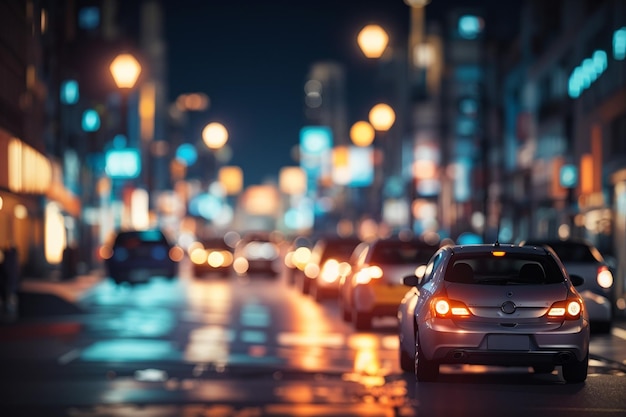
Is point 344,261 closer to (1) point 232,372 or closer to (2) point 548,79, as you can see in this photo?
(1) point 232,372

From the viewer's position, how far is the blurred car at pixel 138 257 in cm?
4688

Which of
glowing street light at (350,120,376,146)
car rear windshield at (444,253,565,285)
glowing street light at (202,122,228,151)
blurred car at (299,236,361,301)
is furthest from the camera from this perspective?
glowing street light at (350,120,376,146)

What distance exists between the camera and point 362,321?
25.4 m

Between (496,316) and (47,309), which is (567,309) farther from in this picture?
(47,309)

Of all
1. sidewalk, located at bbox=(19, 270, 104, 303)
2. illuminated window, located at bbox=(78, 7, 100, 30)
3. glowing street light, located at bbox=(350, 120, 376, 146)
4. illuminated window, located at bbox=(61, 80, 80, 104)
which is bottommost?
sidewalk, located at bbox=(19, 270, 104, 303)

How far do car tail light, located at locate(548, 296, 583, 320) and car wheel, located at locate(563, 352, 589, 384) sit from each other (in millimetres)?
475

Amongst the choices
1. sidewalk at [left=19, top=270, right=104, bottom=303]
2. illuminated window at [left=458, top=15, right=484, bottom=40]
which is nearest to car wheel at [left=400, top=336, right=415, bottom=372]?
sidewalk at [left=19, top=270, right=104, bottom=303]

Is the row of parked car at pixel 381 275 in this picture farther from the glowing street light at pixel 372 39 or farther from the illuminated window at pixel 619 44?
the illuminated window at pixel 619 44

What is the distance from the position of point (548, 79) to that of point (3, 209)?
39.8 meters

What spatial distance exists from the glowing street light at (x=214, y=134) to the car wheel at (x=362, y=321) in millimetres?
65492

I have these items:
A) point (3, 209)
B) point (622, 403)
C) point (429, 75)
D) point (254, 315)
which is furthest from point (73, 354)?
point (429, 75)

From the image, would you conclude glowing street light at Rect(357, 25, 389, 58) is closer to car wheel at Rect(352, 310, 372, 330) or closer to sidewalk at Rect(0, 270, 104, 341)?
car wheel at Rect(352, 310, 372, 330)

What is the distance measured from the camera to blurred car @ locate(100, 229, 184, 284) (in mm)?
46875

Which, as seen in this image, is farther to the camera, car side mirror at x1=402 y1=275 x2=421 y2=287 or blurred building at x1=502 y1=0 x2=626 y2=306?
blurred building at x1=502 y1=0 x2=626 y2=306
